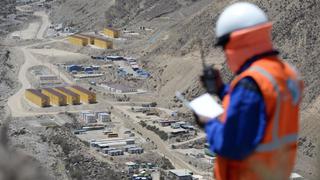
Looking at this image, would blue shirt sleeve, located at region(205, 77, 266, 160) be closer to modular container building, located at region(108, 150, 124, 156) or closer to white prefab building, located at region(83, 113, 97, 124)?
modular container building, located at region(108, 150, 124, 156)

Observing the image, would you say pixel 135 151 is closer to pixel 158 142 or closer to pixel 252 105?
pixel 158 142

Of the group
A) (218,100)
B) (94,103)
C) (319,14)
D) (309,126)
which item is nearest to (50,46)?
(94,103)

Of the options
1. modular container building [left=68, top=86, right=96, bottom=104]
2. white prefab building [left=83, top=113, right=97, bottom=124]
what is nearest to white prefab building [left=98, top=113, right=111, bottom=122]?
white prefab building [left=83, top=113, right=97, bottom=124]

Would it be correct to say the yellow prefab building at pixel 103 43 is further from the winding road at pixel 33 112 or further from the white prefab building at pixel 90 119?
the white prefab building at pixel 90 119

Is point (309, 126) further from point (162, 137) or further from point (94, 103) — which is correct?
point (94, 103)

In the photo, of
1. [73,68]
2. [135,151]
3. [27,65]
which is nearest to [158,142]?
[135,151]
